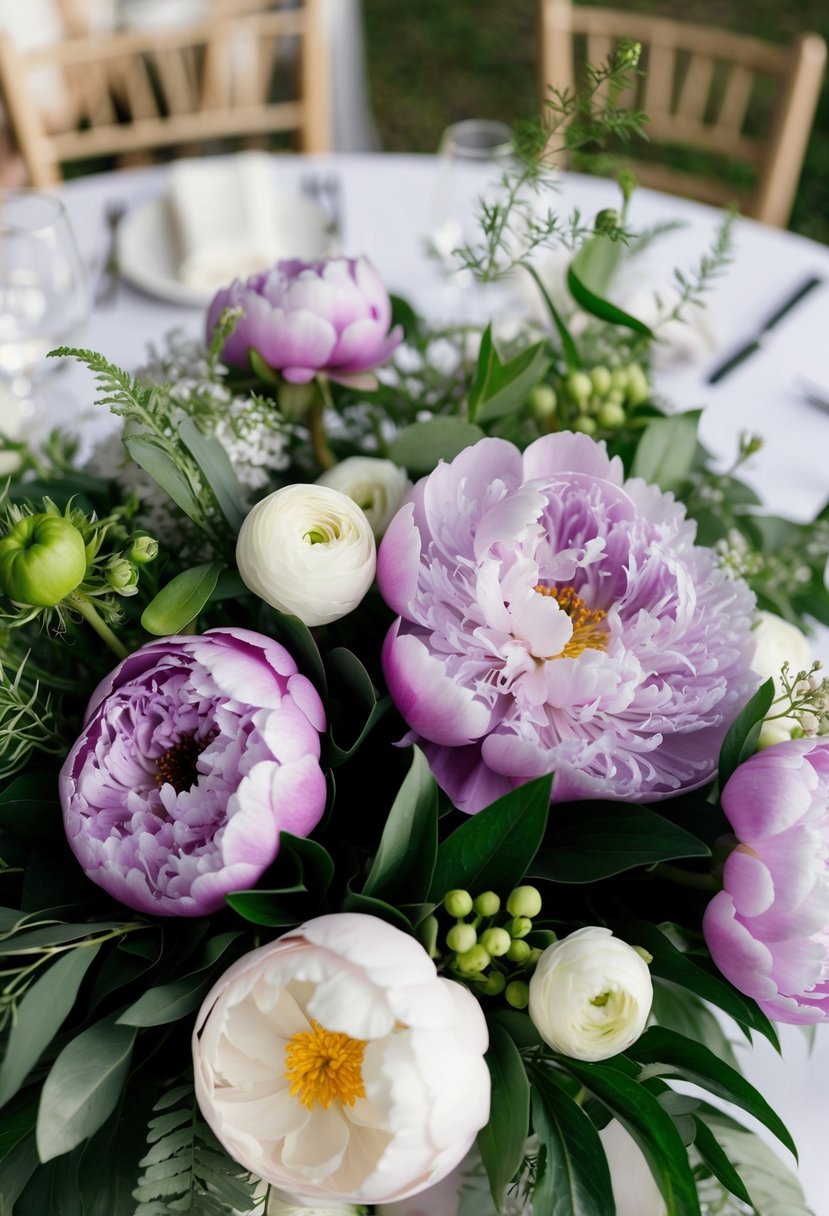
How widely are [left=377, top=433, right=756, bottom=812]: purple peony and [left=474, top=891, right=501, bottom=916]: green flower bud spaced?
37mm

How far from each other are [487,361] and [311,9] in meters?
1.10

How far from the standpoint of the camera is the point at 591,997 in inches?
14.1

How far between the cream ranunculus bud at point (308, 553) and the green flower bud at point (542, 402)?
0.20m

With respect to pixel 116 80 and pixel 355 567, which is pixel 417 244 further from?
pixel 116 80

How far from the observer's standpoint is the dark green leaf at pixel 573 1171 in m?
0.38

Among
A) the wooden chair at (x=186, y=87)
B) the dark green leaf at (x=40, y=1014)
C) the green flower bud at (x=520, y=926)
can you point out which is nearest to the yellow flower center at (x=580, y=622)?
the green flower bud at (x=520, y=926)

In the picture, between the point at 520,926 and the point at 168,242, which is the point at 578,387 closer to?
the point at 520,926

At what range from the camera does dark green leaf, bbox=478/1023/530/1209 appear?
1.21ft

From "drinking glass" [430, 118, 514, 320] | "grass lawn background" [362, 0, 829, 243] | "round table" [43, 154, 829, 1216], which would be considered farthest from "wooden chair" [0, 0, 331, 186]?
"grass lawn background" [362, 0, 829, 243]

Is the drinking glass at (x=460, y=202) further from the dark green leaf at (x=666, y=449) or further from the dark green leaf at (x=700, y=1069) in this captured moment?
the dark green leaf at (x=700, y=1069)

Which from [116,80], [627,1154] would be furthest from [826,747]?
[116,80]

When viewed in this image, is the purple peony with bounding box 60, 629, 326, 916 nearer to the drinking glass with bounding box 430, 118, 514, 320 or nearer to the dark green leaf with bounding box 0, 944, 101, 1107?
the dark green leaf with bounding box 0, 944, 101, 1107

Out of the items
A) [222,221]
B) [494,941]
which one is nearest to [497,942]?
[494,941]

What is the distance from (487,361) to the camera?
1.69ft
